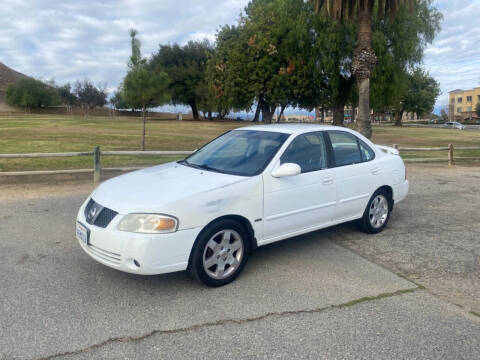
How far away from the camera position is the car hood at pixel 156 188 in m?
3.88

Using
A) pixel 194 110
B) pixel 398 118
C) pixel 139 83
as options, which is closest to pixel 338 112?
pixel 139 83

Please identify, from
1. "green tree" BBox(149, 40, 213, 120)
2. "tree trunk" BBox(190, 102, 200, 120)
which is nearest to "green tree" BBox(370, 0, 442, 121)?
"green tree" BBox(149, 40, 213, 120)

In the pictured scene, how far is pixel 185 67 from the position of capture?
202ft

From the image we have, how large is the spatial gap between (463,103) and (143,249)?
154m

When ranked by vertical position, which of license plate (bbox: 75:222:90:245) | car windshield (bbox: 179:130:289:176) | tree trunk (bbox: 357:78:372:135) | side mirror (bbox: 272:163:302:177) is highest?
tree trunk (bbox: 357:78:372:135)

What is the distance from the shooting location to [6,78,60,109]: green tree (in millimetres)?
77125

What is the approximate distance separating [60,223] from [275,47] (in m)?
24.8

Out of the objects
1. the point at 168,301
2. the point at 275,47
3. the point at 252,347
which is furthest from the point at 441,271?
the point at 275,47

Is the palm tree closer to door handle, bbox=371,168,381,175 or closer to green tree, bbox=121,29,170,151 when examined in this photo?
green tree, bbox=121,29,170,151

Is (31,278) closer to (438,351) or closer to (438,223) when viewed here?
(438,351)

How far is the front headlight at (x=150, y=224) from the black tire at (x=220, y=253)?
330 millimetres

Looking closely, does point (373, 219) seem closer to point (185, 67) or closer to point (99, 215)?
point (99, 215)

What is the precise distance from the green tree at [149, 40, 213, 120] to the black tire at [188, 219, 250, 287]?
56.0 metres

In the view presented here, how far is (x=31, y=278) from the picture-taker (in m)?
4.30
